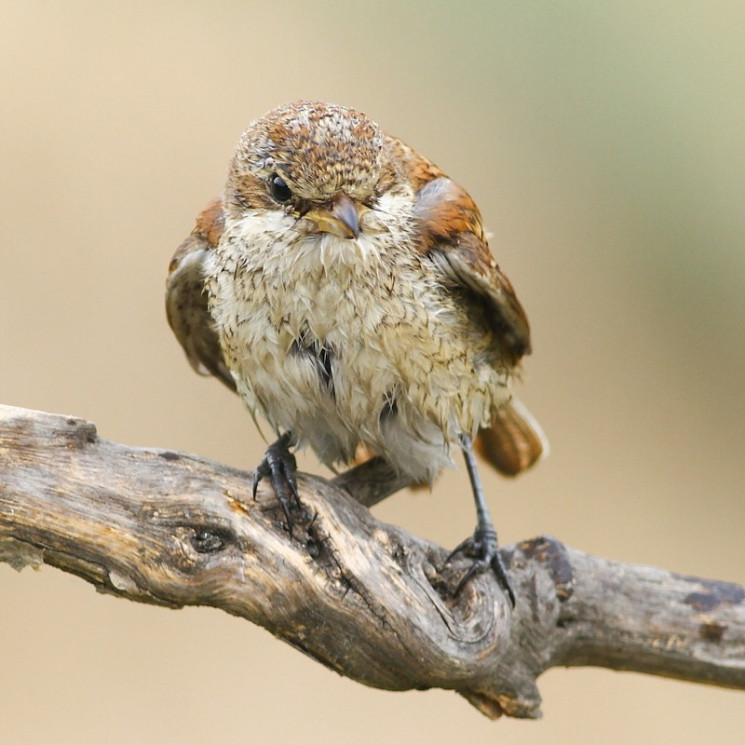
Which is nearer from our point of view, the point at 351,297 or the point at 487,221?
the point at 351,297

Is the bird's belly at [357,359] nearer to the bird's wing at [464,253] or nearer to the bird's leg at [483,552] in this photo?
the bird's wing at [464,253]

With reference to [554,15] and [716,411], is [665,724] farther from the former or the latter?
[554,15]

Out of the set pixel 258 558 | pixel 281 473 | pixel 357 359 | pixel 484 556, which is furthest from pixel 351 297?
pixel 484 556

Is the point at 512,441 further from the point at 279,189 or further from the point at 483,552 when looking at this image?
the point at 279,189

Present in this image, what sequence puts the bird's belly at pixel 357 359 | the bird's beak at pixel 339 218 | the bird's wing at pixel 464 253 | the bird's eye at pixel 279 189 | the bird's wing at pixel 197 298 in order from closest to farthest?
the bird's beak at pixel 339 218 < the bird's eye at pixel 279 189 < the bird's belly at pixel 357 359 < the bird's wing at pixel 464 253 < the bird's wing at pixel 197 298

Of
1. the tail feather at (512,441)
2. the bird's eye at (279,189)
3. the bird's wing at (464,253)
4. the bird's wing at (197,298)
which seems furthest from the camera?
the tail feather at (512,441)

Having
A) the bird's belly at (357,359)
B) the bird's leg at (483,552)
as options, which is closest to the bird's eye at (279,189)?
the bird's belly at (357,359)
